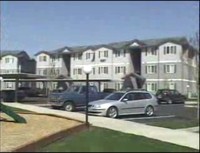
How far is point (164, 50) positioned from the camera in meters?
75.9

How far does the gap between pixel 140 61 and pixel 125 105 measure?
59904mm

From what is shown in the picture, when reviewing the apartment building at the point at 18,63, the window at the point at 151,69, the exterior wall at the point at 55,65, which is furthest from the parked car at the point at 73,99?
the apartment building at the point at 18,63

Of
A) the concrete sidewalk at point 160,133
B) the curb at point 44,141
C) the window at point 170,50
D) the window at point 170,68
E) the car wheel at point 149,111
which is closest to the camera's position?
the curb at point 44,141

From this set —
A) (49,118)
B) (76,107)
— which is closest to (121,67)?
(76,107)

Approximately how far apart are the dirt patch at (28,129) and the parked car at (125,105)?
373 cm

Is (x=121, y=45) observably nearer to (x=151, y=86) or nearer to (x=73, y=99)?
(x=151, y=86)

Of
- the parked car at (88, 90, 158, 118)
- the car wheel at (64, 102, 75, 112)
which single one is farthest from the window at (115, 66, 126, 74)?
the parked car at (88, 90, 158, 118)

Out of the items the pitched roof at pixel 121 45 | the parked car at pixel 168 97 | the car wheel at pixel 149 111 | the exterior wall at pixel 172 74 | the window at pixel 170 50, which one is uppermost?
the pitched roof at pixel 121 45

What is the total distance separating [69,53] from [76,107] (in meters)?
65.1

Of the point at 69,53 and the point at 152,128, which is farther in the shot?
the point at 69,53

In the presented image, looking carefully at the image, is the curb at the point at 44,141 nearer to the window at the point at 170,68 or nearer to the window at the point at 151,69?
the window at the point at 170,68

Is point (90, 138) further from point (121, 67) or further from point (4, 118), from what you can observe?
point (121, 67)

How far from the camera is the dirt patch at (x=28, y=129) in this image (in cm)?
1273

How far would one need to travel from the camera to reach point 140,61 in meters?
83.0
